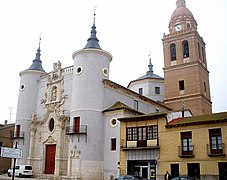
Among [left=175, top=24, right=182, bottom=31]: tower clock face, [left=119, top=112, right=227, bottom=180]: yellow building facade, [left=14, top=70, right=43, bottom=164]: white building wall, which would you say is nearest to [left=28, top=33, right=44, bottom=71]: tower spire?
[left=14, top=70, right=43, bottom=164]: white building wall

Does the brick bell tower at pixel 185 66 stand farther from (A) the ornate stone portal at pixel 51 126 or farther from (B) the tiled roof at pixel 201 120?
(B) the tiled roof at pixel 201 120

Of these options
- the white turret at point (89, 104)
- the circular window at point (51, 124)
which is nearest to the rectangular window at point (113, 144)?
the white turret at point (89, 104)

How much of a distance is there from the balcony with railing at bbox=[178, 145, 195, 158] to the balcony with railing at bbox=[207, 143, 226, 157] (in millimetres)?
1572

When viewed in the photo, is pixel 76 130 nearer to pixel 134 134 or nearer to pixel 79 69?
pixel 79 69

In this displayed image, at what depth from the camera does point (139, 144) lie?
2959 centimetres

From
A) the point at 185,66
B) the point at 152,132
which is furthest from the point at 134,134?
the point at 185,66

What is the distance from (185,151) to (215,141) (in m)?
2.86

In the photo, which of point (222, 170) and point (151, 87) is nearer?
point (222, 170)

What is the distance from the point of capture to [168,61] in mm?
54281

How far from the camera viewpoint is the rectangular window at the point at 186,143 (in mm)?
26281

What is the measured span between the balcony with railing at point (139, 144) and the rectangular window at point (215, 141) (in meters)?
5.23

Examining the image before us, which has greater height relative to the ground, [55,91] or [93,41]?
[93,41]

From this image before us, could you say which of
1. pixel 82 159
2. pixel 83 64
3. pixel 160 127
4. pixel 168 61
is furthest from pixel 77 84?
pixel 168 61

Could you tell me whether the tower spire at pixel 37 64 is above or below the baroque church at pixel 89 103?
above
